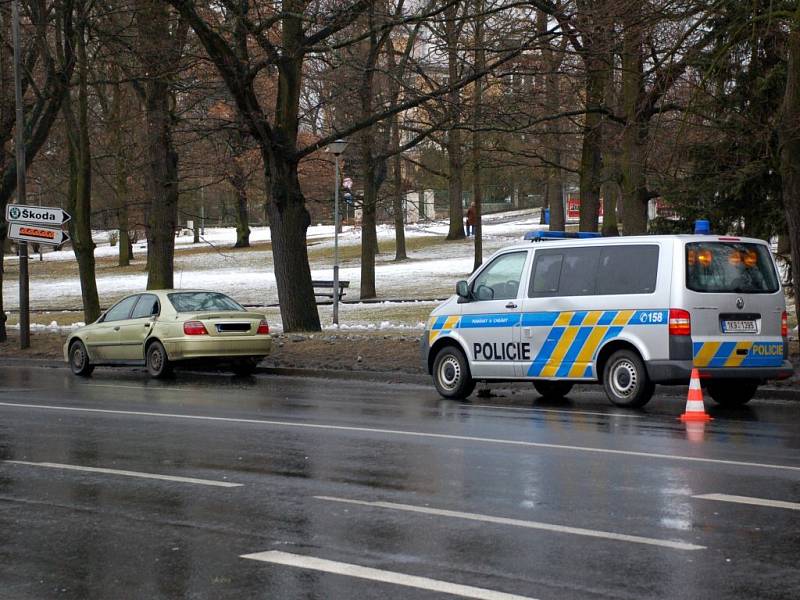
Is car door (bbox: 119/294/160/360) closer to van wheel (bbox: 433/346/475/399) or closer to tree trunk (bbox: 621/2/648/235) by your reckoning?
van wheel (bbox: 433/346/475/399)

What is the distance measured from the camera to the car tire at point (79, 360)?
2262cm

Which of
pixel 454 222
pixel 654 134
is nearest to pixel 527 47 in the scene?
pixel 654 134

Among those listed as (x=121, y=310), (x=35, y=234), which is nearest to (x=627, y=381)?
(x=121, y=310)

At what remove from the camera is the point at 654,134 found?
1905 centimetres

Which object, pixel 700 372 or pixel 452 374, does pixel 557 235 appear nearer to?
pixel 452 374

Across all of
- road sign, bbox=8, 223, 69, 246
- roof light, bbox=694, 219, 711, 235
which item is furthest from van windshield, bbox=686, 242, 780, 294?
road sign, bbox=8, 223, 69, 246

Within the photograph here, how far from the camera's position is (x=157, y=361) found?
21.1 m

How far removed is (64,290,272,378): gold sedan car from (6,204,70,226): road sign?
620 cm

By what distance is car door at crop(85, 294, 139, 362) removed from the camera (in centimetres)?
2208

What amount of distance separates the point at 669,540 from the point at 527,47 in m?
14.6

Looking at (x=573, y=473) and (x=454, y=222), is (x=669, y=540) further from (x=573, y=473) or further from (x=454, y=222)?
(x=454, y=222)

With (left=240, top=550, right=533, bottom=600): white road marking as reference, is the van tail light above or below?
above

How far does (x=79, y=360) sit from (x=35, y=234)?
612 centimetres

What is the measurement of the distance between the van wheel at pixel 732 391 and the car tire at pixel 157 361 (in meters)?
9.23
